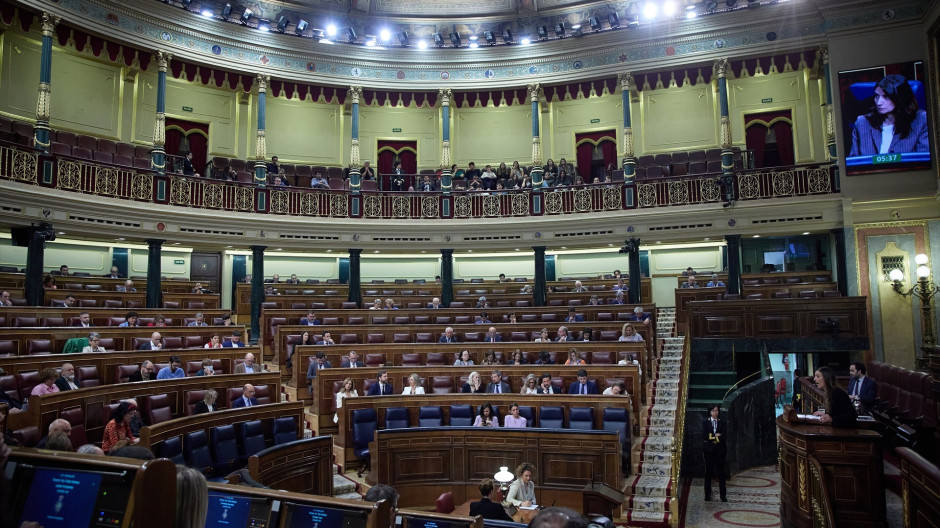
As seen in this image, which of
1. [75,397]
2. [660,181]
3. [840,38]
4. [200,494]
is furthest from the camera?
[660,181]

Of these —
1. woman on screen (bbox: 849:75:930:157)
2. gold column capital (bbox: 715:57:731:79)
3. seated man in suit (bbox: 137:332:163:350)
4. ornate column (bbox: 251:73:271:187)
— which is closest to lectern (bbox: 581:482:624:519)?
seated man in suit (bbox: 137:332:163:350)

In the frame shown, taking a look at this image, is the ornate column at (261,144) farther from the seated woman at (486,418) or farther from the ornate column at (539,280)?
the seated woman at (486,418)

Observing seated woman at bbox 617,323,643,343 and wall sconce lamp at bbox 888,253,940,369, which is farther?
wall sconce lamp at bbox 888,253,940,369

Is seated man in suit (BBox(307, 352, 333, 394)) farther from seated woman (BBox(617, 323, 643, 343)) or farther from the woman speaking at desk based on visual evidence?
the woman speaking at desk

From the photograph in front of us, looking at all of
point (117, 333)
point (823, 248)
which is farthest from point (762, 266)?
point (117, 333)

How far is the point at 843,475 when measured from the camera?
5656mm

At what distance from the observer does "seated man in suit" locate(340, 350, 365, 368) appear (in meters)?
10.8

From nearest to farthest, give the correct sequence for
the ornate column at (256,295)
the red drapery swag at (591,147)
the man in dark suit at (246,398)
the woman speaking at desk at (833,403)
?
the woman speaking at desk at (833,403) < the man in dark suit at (246,398) < the ornate column at (256,295) < the red drapery swag at (591,147)

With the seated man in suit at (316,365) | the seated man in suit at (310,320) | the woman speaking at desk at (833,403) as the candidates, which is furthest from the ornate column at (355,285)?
the woman speaking at desk at (833,403)

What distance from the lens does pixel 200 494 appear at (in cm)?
227

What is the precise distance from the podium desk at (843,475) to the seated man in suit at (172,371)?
23.6ft

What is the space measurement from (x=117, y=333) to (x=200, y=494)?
9.44m

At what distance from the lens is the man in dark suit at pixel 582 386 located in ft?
31.2

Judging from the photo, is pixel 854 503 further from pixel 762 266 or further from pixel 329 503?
pixel 762 266
